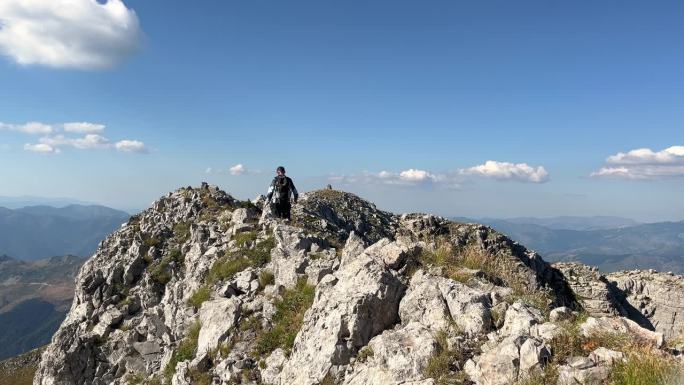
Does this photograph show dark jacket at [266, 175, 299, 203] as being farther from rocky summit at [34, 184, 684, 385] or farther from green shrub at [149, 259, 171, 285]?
green shrub at [149, 259, 171, 285]

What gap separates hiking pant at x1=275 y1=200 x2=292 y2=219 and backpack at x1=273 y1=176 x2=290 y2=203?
0.27 meters

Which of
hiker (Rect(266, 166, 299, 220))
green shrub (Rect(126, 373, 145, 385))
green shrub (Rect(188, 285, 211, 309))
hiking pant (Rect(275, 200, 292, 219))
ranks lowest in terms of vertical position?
green shrub (Rect(126, 373, 145, 385))

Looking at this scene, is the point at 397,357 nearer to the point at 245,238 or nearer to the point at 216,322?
the point at 216,322

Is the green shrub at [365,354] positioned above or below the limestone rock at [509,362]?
below

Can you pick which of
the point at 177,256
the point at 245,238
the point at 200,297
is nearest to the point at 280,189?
the point at 245,238

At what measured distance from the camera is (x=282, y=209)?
2859 cm

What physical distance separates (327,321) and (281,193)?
1568cm

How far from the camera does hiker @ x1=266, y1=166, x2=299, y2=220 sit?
90.9 feet

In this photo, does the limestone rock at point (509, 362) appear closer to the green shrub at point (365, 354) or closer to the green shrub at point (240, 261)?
the green shrub at point (365, 354)

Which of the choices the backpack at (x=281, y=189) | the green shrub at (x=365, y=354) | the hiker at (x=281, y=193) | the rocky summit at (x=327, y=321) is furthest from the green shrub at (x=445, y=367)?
the backpack at (x=281, y=189)

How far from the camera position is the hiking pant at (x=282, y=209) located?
28433 millimetres

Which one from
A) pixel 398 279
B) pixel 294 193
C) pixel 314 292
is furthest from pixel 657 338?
pixel 294 193

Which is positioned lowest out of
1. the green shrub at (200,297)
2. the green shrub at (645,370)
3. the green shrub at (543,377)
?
the green shrub at (200,297)

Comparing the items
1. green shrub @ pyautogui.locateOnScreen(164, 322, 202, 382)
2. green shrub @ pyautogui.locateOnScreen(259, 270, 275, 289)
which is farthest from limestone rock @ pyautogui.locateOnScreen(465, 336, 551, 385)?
green shrub @ pyautogui.locateOnScreen(164, 322, 202, 382)
